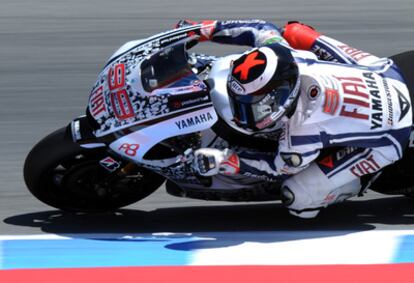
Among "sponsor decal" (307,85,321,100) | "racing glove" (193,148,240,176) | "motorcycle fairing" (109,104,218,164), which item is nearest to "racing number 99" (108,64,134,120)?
"motorcycle fairing" (109,104,218,164)

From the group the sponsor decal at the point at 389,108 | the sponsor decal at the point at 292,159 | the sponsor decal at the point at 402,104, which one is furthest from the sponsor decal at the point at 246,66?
the sponsor decal at the point at 402,104

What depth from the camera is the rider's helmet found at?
5.68m

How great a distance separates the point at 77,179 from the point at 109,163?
271 millimetres

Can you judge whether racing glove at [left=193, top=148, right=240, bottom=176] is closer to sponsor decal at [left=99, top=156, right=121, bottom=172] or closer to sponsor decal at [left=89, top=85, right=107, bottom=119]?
sponsor decal at [left=99, top=156, right=121, bottom=172]

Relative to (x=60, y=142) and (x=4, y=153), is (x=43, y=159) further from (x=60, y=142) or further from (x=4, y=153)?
(x=4, y=153)

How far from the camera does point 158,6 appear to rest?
1071cm

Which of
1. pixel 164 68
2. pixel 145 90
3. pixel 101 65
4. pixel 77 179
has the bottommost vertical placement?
pixel 77 179

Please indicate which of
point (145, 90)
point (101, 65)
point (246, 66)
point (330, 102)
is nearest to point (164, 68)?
point (145, 90)

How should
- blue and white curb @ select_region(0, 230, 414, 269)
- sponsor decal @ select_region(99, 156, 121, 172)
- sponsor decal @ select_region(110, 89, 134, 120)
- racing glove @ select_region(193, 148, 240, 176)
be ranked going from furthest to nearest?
sponsor decal @ select_region(99, 156, 121, 172) → sponsor decal @ select_region(110, 89, 134, 120) → racing glove @ select_region(193, 148, 240, 176) → blue and white curb @ select_region(0, 230, 414, 269)

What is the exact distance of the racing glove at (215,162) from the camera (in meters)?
5.84

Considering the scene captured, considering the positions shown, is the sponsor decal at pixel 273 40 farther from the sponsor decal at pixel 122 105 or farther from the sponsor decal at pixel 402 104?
the sponsor decal at pixel 122 105

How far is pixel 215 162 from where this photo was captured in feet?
19.2

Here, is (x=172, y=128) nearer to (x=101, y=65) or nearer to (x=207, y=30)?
(x=207, y=30)

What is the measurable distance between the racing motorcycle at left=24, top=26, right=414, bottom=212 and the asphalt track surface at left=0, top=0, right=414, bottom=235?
21 centimetres
